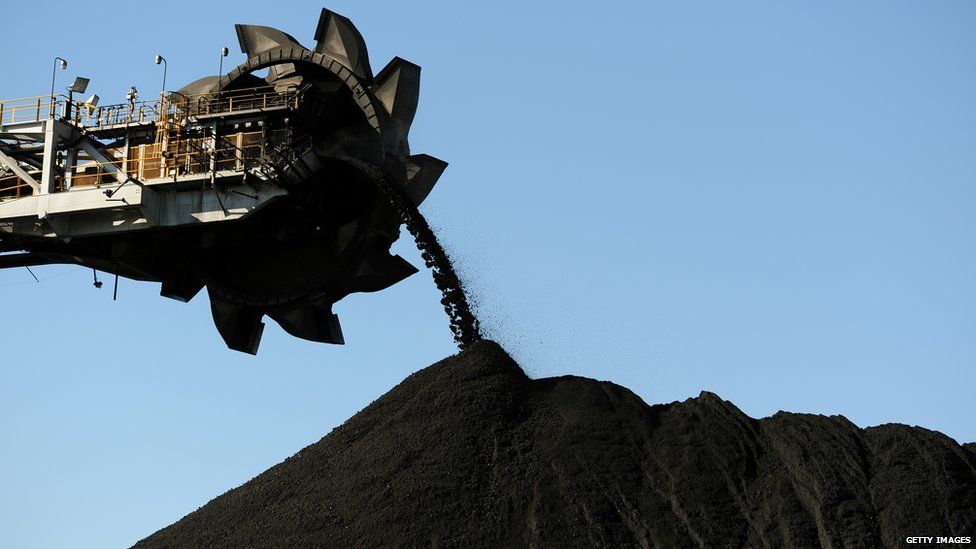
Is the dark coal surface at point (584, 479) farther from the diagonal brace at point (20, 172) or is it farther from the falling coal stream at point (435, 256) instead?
the diagonal brace at point (20, 172)

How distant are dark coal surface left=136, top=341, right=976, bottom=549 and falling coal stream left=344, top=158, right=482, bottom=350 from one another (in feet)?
5.98

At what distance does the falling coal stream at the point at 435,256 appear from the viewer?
36562mm

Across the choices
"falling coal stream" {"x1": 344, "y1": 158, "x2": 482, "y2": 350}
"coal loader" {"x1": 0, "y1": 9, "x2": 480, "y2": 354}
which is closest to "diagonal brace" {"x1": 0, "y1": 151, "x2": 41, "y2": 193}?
"coal loader" {"x1": 0, "y1": 9, "x2": 480, "y2": 354}

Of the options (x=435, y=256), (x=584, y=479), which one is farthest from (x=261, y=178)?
(x=584, y=479)

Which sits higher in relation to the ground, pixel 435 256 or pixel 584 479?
pixel 435 256

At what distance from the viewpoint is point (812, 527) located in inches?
1176

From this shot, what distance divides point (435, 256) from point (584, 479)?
24.5ft

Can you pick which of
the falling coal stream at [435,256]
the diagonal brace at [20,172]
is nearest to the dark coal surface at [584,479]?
the falling coal stream at [435,256]

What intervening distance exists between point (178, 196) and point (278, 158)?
256 centimetres

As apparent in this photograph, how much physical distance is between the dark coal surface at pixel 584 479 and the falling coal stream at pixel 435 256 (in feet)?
5.98

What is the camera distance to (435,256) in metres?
36.7

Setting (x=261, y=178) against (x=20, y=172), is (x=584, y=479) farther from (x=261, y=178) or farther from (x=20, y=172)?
(x=20, y=172)

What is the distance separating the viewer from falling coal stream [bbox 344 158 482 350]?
36.6 meters

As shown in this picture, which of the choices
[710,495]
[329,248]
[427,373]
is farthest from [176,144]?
[710,495]
